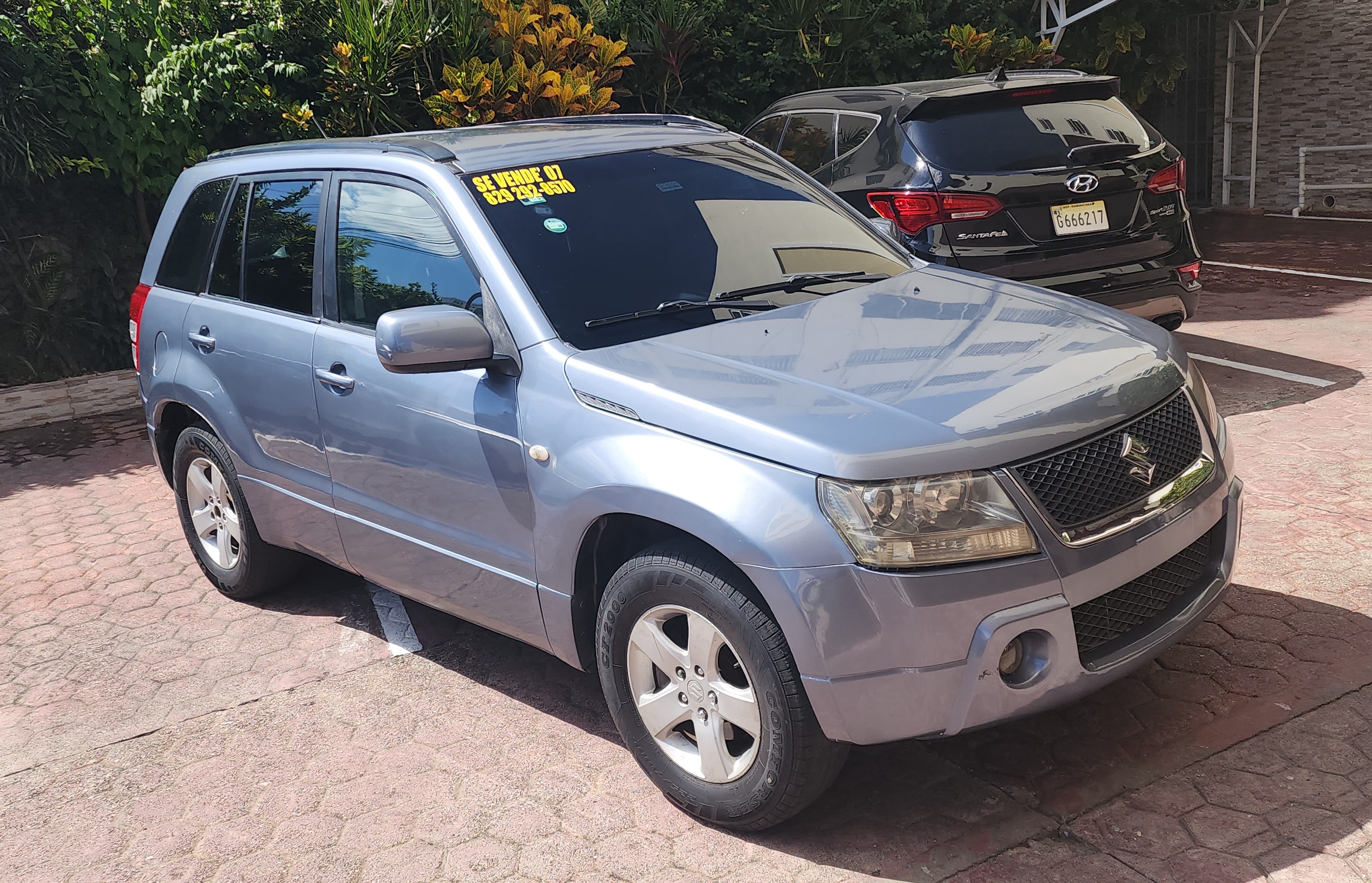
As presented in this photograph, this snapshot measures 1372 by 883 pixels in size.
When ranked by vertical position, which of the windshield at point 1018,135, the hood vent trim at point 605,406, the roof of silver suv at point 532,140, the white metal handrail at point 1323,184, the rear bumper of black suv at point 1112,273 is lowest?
the white metal handrail at point 1323,184

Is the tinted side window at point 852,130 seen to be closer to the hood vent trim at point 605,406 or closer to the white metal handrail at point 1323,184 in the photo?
the hood vent trim at point 605,406

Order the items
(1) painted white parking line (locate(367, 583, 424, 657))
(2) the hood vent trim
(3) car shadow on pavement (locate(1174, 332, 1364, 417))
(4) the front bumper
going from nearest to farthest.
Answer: (4) the front bumper → (2) the hood vent trim → (1) painted white parking line (locate(367, 583, 424, 657)) → (3) car shadow on pavement (locate(1174, 332, 1364, 417))

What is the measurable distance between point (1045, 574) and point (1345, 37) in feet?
51.3

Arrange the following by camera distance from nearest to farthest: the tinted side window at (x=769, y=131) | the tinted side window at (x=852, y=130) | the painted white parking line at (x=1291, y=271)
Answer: the tinted side window at (x=852, y=130) < the tinted side window at (x=769, y=131) < the painted white parking line at (x=1291, y=271)

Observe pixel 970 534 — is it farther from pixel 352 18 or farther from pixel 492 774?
pixel 352 18

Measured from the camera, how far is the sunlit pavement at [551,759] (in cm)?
322

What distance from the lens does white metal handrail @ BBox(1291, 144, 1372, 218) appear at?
15.3 m

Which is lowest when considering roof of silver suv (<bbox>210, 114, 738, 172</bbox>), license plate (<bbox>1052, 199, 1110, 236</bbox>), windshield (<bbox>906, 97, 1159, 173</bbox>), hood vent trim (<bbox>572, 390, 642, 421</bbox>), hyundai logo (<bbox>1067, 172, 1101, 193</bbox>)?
license plate (<bbox>1052, 199, 1110, 236</bbox>)

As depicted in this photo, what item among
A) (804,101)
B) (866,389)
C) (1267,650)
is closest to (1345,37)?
(804,101)

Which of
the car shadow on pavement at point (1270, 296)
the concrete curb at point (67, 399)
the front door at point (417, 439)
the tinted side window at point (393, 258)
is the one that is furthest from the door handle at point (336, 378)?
the car shadow on pavement at point (1270, 296)

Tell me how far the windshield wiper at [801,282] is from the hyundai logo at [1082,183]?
2513 millimetres

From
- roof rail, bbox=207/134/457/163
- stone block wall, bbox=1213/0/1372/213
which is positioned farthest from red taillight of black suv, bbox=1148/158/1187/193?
stone block wall, bbox=1213/0/1372/213

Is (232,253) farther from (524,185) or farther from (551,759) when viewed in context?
(551,759)

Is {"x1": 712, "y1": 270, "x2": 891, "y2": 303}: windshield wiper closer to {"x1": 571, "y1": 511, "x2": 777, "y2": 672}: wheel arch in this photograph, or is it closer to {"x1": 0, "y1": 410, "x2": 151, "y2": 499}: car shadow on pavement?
{"x1": 571, "y1": 511, "x2": 777, "y2": 672}: wheel arch
